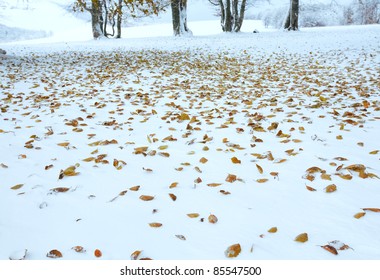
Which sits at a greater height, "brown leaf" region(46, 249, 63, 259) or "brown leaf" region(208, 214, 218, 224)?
"brown leaf" region(208, 214, 218, 224)

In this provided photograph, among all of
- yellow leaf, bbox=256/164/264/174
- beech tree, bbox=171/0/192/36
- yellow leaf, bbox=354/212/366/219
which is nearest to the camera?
yellow leaf, bbox=354/212/366/219

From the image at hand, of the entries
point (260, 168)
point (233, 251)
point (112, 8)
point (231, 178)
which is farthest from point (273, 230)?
point (112, 8)

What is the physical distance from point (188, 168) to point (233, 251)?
1188 mm

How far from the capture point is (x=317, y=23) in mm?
A: 58438

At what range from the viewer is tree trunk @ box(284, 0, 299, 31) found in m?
18.3

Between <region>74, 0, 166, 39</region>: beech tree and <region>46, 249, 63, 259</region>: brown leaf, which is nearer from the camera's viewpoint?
<region>46, 249, 63, 259</region>: brown leaf

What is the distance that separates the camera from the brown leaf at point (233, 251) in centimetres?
182

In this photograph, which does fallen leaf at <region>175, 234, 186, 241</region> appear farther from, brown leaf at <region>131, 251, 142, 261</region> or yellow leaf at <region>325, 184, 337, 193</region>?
yellow leaf at <region>325, 184, 337, 193</region>

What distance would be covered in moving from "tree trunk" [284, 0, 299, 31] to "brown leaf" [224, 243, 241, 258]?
2015cm

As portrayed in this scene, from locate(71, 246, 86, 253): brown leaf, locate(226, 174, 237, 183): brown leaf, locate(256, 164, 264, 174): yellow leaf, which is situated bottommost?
locate(71, 246, 86, 253): brown leaf

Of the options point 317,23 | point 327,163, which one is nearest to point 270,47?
point 327,163

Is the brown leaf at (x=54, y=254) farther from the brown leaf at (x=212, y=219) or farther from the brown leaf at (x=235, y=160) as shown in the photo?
the brown leaf at (x=235, y=160)

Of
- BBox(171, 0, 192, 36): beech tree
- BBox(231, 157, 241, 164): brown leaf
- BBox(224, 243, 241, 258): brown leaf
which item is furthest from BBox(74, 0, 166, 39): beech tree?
BBox(224, 243, 241, 258): brown leaf
